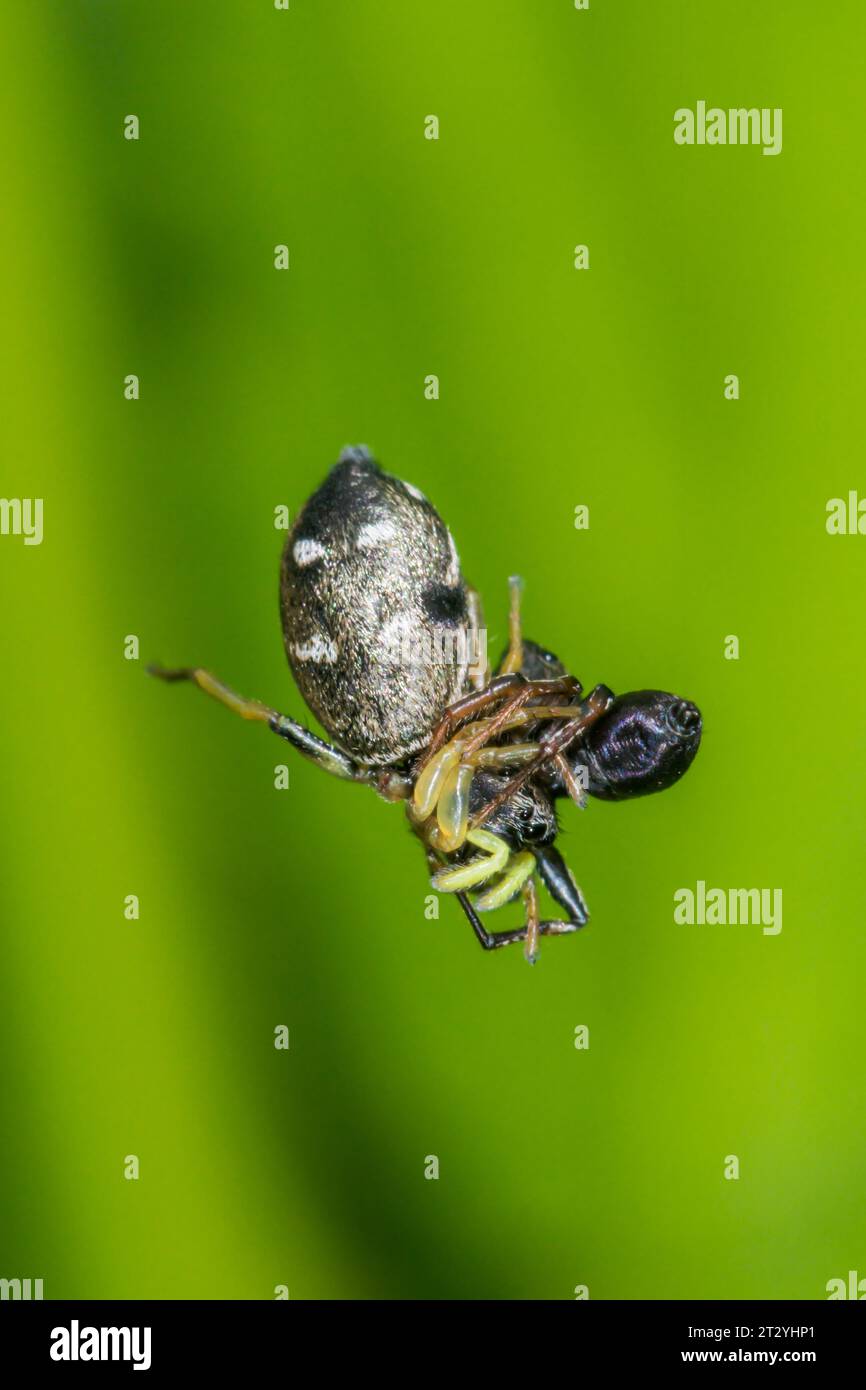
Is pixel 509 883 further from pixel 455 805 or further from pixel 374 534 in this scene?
pixel 374 534

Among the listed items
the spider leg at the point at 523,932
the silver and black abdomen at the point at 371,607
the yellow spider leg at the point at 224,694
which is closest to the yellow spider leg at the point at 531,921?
the spider leg at the point at 523,932

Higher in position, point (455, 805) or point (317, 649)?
point (317, 649)

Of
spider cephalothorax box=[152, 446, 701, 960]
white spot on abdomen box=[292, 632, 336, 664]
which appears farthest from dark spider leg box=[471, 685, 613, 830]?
white spot on abdomen box=[292, 632, 336, 664]

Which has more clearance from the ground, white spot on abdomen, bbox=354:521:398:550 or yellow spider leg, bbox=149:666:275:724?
white spot on abdomen, bbox=354:521:398:550

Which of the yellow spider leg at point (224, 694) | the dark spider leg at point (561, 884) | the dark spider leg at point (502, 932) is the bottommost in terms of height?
the dark spider leg at point (502, 932)

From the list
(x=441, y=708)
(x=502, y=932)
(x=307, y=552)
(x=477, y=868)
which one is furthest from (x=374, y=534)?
(x=502, y=932)

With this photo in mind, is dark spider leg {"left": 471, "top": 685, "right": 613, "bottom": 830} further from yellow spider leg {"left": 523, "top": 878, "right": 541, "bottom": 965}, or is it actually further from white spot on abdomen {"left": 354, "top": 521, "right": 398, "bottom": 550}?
white spot on abdomen {"left": 354, "top": 521, "right": 398, "bottom": 550}

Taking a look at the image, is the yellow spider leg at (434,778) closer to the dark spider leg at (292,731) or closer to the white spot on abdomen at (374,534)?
the dark spider leg at (292,731)

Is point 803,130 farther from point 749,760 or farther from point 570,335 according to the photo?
point 749,760
